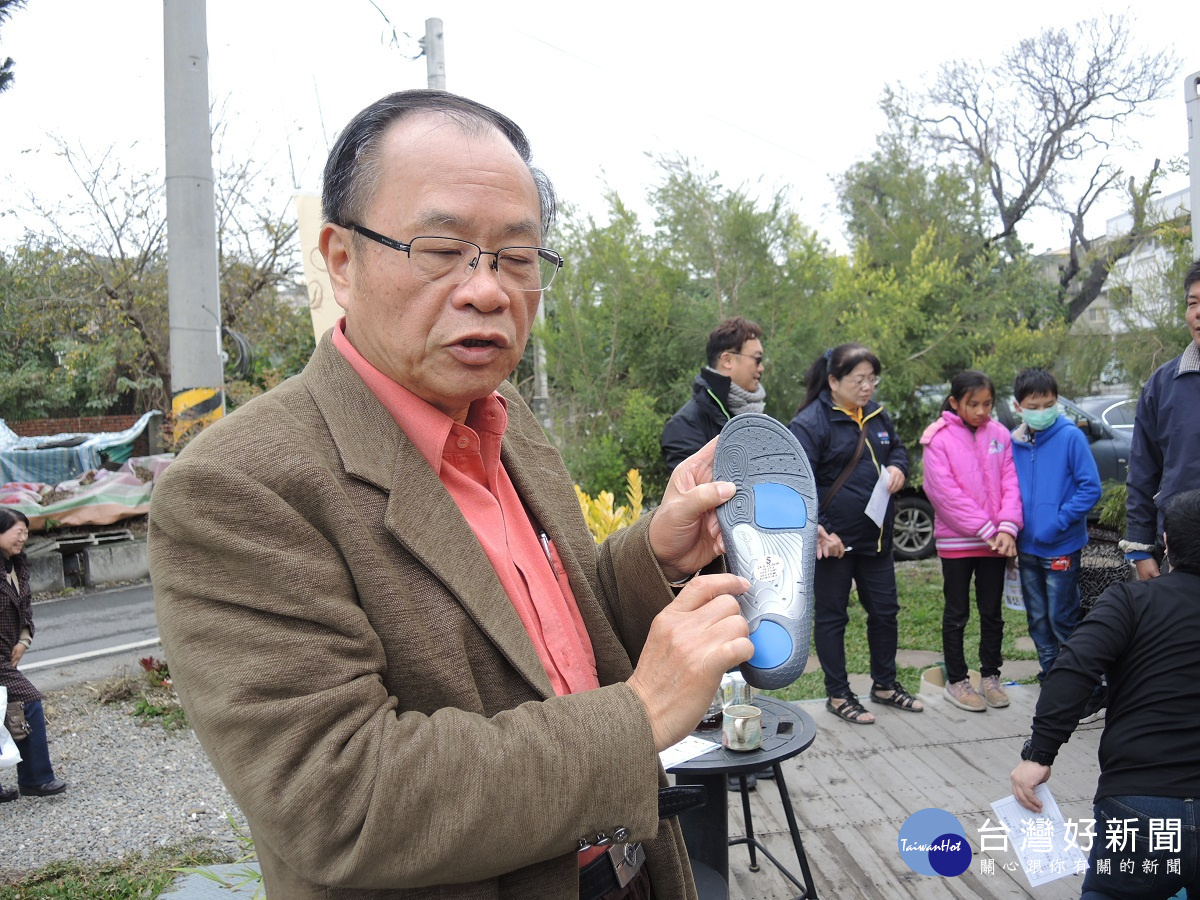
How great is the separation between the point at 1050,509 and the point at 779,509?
13.0ft

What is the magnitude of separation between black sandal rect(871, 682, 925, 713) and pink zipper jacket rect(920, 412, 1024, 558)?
2.65 feet

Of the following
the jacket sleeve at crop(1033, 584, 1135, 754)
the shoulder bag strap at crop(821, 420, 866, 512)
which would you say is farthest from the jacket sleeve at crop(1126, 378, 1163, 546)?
the jacket sleeve at crop(1033, 584, 1135, 754)

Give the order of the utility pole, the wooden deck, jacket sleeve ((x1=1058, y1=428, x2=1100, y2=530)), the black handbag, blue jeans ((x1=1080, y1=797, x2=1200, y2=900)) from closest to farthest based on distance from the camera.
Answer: blue jeans ((x1=1080, y1=797, x2=1200, y2=900)) < the wooden deck < the black handbag < the utility pole < jacket sleeve ((x1=1058, y1=428, x2=1100, y2=530))

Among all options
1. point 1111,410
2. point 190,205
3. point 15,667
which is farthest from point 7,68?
point 1111,410

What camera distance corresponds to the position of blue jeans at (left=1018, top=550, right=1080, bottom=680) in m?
4.74

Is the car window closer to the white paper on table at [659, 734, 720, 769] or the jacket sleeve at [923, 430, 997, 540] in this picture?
the jacket sleeve at [923, 430, 997, 540]

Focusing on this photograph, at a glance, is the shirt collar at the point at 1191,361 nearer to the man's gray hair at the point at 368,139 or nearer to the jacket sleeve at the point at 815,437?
the jacket sleeve at the point at 815,437

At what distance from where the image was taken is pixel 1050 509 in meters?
4.71

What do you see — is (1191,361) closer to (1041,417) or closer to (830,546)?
(1041,417)

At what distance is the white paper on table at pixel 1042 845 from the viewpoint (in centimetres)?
254

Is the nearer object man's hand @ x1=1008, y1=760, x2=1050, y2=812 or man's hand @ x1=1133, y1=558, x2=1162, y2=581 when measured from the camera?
man's hand @ x1=1008, y1=760, x2=1050, y2=812

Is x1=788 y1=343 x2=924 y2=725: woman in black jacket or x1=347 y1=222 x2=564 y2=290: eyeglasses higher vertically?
x1=347 y1=222 x2=564 y2=290: eyeglasses

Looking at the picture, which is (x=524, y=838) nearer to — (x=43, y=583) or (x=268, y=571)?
(x=268, y=571)

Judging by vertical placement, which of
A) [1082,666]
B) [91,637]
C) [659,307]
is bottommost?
[91,637]
